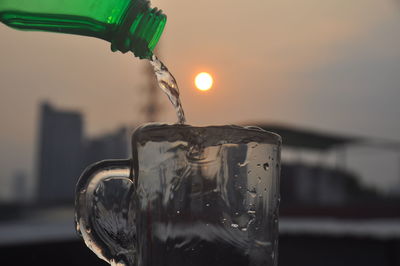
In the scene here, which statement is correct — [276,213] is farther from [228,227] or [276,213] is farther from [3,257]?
[3,257]

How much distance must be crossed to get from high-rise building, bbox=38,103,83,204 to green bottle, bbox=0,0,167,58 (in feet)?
39.6

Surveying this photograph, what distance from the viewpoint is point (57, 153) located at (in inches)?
555

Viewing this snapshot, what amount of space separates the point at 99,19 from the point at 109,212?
0.24 metres

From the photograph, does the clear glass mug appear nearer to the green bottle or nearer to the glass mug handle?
the glass mug handle

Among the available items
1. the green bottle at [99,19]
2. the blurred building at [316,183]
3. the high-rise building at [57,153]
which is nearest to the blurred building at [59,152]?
the high-rise building at [57,153]

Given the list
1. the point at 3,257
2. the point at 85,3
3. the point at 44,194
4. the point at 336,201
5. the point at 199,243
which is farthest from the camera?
the point at 44,194

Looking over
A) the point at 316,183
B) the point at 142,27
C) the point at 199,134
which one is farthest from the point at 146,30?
the point at 316,183

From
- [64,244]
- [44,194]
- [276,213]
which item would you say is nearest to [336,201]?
[44,194]

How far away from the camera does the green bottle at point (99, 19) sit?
0.73m

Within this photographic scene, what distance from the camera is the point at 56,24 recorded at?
788mm

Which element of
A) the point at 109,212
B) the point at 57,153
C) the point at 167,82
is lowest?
the point at 57,153

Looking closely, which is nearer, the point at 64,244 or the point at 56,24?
the point at 56,24

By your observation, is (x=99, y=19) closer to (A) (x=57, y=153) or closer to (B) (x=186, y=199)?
(B) (x=186, y=199)

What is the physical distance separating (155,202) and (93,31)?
26cm
